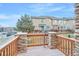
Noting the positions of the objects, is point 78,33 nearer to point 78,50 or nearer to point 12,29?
point 78,50

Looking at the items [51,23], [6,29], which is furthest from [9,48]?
[51,23]

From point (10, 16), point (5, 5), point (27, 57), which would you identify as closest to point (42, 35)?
point (27, 57)

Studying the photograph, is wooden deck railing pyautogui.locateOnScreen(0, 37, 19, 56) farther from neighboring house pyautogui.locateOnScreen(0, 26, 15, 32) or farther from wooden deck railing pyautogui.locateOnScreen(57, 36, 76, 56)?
wooden deck railing pyautogui.locateOnScreen(57, 36, 76, 56)

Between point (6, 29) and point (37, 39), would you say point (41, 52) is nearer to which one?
point (37, 39)

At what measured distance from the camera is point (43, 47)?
258 centimetres

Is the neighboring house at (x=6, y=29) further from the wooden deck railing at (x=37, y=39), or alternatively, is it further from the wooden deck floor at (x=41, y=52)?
the wooden deck floor at (x=41, y=52)

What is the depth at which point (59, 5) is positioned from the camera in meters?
2.57

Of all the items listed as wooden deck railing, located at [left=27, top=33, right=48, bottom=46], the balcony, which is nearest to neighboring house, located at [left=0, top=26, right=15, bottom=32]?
the balcony

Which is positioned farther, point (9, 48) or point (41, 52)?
point (41, 52)

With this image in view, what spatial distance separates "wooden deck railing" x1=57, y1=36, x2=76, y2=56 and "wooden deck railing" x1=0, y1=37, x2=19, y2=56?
2.28 ft

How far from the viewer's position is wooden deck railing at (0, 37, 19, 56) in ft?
8.10

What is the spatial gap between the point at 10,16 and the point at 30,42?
520mm

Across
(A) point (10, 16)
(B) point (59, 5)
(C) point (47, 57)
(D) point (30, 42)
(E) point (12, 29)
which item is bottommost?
(C) point (47, 57)

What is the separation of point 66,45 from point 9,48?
2.93ft
